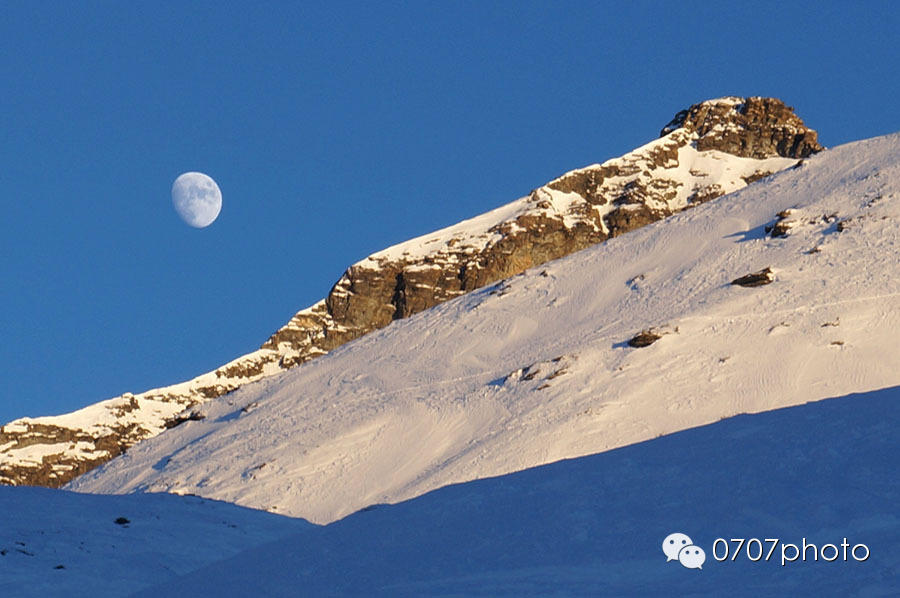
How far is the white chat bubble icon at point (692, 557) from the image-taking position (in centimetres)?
1295

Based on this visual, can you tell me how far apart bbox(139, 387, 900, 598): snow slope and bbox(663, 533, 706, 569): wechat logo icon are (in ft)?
0.36

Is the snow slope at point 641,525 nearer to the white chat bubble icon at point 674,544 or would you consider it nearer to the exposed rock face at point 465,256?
the white chat bubble icon at point 674,544

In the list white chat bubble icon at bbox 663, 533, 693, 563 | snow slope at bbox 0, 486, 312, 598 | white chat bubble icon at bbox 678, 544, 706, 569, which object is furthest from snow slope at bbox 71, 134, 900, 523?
white chat bubble icon at bbox 678, 544, 706, 569

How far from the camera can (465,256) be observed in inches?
5118

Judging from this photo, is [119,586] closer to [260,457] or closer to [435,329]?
[260,457]

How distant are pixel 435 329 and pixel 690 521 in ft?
182

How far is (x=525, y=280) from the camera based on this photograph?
242 ft

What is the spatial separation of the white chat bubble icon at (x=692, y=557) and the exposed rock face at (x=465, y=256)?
106875 millimetres

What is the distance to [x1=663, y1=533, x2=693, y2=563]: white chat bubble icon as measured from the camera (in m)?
13.4

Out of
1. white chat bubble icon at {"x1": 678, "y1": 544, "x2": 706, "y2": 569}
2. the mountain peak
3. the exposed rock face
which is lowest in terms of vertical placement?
white chat bubble icon at {"x1": 678, "y1": 544, "x2": 706, "y2": 569}

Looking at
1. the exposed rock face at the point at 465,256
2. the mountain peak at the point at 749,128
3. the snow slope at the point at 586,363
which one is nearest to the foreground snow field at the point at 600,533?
the snow slope at the point at 586,363

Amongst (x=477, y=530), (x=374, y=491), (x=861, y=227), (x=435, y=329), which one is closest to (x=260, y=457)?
(x=374, y=491)

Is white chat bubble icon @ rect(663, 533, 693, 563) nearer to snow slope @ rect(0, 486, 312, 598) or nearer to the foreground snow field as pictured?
the foreground snow field

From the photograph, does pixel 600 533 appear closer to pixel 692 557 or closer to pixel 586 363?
pixel 692 557
